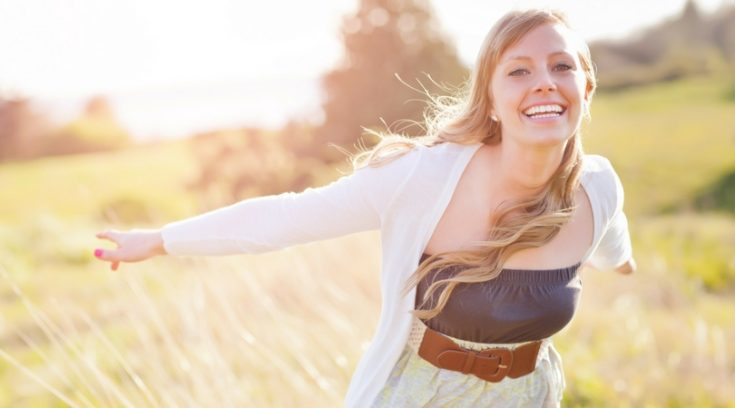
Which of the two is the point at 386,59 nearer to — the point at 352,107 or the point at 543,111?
the point at 352,107

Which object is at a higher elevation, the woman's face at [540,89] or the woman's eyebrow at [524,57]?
the woman's eyebrow at [524,57]

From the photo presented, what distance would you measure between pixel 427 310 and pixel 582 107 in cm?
64

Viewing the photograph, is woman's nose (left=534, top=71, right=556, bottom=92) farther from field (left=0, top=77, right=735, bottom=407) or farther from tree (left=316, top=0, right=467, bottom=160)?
tree (left=316, top=0, right=467, bottom=160)

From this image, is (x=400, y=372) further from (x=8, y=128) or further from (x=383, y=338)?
(x=8, y=128)

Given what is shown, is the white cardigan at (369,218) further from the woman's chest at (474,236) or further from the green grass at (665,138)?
the green grass at (665,138)

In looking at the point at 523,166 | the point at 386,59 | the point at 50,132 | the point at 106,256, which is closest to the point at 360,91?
the point at 386,59

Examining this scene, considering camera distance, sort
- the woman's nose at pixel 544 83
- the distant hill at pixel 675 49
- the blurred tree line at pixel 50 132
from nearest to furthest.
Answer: the woman's nose at pixel 544 83, the blurred tree line at pixel 50 132, the distant hill at pixel 675 49

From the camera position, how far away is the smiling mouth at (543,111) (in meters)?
1.84

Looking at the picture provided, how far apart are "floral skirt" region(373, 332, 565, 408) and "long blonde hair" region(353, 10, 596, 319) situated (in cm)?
16

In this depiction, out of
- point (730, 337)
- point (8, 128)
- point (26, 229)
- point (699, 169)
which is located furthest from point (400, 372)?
point (8, 128)

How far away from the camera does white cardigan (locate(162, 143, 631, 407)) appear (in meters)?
1.86

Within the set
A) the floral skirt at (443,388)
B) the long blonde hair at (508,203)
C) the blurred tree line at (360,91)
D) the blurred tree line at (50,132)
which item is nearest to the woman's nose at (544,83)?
the long blonde hair at (508,203)

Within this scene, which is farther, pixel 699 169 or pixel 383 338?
pixel 699 169

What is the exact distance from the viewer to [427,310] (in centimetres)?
187
